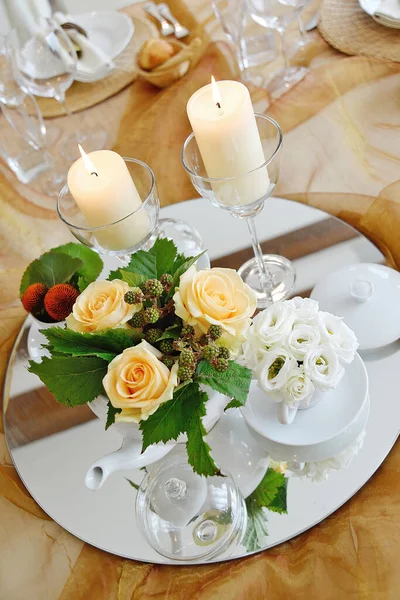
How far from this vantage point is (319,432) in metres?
0.57

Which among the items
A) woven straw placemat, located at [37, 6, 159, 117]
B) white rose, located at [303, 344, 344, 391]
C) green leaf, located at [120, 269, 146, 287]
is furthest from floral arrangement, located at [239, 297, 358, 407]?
woven straw placemat, located at [37, 6, 159, 117]

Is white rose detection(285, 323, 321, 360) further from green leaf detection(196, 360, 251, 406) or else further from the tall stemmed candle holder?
the tall stemmed candle holder

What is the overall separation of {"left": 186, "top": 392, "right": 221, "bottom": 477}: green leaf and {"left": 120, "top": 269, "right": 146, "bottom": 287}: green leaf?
0.11 metres

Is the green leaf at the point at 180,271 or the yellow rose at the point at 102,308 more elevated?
the yellow rose at the point at 102,308

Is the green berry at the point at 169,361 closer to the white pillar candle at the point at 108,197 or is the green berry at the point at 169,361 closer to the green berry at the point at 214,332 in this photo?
the green berry at the point at 214,332

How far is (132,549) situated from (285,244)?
39cm

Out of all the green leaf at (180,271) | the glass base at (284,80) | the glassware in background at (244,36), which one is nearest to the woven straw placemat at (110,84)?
the glassware in background at (244,36)

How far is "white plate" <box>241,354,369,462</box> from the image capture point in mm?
573

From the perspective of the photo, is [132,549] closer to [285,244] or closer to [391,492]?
[391,492]

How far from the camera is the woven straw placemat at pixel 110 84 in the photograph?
40.4 inches

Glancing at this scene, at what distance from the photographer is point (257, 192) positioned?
0.63 meters

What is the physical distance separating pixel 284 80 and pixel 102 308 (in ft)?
1.97

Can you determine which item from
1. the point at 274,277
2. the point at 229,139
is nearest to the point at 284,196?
the point at 274,277

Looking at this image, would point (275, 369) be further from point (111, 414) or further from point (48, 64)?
point (48, 64)
